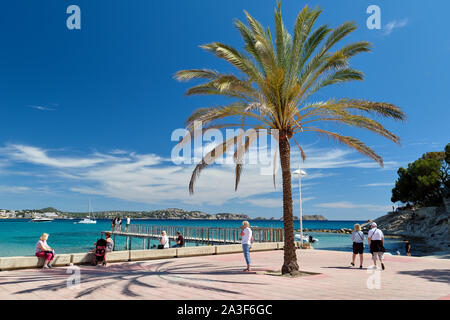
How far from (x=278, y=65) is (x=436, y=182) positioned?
231 ft

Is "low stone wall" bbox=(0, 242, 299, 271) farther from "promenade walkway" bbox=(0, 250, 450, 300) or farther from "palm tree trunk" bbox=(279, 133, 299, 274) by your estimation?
"palm tree trunk" bbox=(279, 133, 299, 274)

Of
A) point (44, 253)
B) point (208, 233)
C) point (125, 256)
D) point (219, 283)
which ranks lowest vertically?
point (208, 233)

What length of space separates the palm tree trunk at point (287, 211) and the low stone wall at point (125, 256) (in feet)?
20.4

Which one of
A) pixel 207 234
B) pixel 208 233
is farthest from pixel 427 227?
pixel 208 233

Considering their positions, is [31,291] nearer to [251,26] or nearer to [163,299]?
[163,299]

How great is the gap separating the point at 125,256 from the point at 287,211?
7.13 meters

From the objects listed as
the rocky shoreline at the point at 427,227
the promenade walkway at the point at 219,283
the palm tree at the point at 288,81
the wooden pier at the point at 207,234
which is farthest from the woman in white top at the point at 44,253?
the rocky shoreline at the point at 427,227

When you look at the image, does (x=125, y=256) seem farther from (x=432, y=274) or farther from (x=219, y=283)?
(x=432, y=274)

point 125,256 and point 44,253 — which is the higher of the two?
point 44,253

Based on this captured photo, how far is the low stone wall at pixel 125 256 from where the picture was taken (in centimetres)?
1088

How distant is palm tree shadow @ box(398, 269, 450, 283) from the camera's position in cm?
963

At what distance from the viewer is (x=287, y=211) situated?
10742 millimetres
